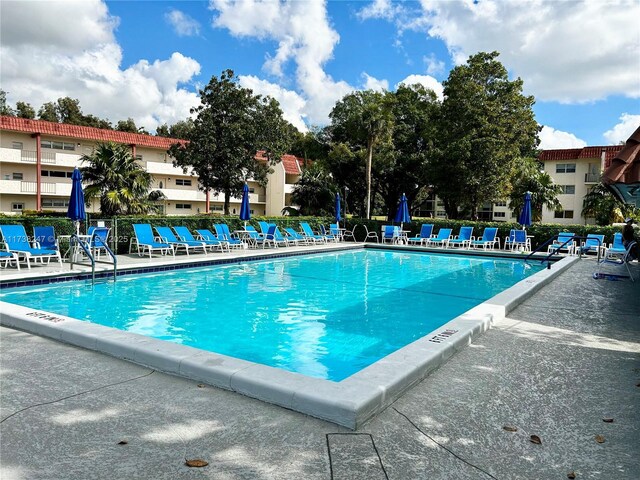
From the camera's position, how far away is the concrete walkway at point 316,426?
2631 millimetres

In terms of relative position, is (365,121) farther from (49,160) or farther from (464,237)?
(49,160)

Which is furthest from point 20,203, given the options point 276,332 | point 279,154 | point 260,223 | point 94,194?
point 276,332

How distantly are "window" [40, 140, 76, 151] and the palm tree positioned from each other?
16.2 m

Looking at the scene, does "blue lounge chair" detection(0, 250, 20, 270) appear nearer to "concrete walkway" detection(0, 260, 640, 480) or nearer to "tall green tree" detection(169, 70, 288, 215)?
"concrete walkway" detection(0, 260, 640, 480)

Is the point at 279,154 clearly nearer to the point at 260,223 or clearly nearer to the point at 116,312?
the point at 260,223

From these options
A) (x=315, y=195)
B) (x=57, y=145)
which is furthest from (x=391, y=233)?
(x=57, y=145)

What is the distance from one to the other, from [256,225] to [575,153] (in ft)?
110

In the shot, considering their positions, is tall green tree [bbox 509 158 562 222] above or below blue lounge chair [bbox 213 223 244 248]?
above

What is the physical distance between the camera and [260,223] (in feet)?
62.5

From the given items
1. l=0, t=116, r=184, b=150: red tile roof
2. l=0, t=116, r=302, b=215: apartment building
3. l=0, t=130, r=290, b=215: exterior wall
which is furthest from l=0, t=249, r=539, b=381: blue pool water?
l=0, t=116, r=184, b=150: red tile roof

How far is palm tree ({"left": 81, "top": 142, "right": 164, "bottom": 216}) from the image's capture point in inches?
759

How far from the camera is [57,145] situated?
3331cm

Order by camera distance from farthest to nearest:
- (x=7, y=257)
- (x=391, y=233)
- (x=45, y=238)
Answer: (x=391, y=233) → (x=45, y=238) → (x=7, y=257)

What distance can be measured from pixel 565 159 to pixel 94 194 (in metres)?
38.4
